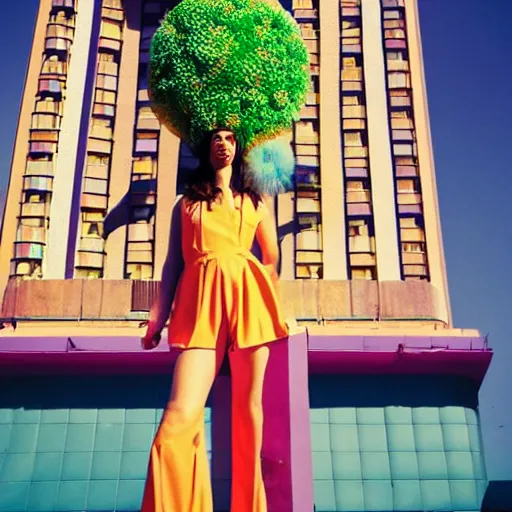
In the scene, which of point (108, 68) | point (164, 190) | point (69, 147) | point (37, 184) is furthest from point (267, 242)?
point (108, 68)

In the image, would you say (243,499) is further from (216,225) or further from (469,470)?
(469,470)

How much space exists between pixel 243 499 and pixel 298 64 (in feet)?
8.83

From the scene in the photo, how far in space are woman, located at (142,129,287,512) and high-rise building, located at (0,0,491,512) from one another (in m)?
0.84

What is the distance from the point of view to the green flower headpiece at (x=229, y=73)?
416 cm

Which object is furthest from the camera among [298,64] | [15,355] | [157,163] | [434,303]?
[157,163]

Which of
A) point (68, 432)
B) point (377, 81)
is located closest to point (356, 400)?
point (68, 432)

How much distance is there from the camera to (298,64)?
448cm

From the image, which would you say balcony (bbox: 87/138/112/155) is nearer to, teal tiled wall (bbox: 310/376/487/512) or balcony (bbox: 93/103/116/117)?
balcony (bbox: 93/103/116/117)

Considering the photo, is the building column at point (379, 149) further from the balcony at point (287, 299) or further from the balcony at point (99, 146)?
the balcony at point (99, 146)

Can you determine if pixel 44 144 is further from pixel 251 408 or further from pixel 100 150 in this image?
pixel 251 408

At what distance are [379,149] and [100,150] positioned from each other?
340 centimetres

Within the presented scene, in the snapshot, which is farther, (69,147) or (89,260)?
(69,147)

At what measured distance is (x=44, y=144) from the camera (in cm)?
830

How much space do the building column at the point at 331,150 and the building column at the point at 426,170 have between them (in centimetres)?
96
